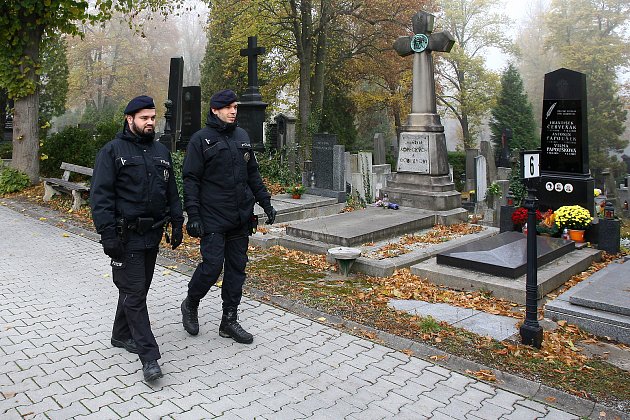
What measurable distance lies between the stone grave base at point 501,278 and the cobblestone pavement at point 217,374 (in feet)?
6.59

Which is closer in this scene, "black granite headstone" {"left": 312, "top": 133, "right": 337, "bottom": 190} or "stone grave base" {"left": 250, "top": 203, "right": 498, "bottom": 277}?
"stone grave base" {"left": 250, "top": 203, "right": 498, "bottom": 277}

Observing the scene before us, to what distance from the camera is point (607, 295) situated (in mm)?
5426

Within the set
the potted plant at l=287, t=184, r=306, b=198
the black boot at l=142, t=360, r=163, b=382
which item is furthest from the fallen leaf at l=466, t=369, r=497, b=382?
the potted plant at l=287, t=184, r=306, b=198

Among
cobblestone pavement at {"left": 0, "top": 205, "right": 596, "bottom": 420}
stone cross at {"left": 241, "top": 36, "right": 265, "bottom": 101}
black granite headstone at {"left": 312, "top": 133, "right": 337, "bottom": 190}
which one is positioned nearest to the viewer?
cobblestone pavement at {"left": 0, "top": 205, "right": 596, "bottom": 420}

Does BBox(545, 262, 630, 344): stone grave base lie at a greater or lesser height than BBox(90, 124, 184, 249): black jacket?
lesser

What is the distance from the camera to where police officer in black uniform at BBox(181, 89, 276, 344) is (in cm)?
460

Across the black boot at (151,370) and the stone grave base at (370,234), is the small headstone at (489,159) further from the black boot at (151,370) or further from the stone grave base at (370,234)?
the black boot at (151,370)

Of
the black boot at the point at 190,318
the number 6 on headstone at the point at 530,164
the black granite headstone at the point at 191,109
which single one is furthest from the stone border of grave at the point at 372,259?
the black granite headstone at the point at 191,109

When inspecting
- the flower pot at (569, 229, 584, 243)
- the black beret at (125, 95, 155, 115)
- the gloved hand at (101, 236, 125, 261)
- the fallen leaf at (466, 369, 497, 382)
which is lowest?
the fallen leaf at (466, 369, 497, 382)

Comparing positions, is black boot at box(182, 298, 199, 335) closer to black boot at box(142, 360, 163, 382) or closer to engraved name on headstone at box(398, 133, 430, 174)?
black boot at box(142, 360, 163, 382)

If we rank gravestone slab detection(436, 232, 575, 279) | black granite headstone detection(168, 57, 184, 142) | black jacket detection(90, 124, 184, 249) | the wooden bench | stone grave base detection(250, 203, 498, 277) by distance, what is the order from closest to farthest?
1. black jacket detection(90, 124, 184, 249)
2. gravestone slab detection(436, 232, 575, 279)
3. stone grave base detection(250, 203, 498, 277)
4. the wooden bench
5. black granite headstone detection(168, 57, 184, 142)

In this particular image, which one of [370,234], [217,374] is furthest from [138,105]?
[370,234]

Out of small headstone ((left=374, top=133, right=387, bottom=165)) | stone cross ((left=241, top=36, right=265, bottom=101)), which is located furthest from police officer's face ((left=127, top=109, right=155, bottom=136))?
small headstone ((left=374, top=133, right=387, bottom=165))

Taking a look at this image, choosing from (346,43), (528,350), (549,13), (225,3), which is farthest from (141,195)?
(549,13)
